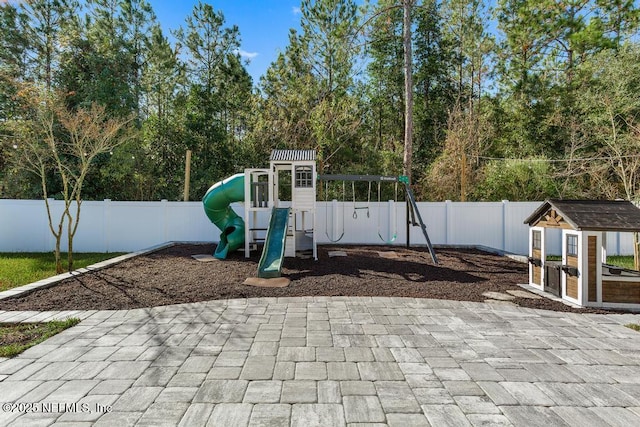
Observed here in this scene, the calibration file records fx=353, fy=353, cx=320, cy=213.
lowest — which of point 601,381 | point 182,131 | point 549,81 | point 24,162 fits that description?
point 601,381

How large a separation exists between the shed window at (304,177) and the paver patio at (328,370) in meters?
4.64

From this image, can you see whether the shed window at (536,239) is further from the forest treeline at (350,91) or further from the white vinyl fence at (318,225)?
the forest treeline at (350,91)

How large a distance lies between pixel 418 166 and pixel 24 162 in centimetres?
1469

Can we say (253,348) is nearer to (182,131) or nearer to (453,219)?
(453,219)

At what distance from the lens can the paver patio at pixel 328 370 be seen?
2.23 meters

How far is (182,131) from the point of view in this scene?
1447cm

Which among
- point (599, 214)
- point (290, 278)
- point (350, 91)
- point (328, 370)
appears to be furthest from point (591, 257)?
point (350, 91)

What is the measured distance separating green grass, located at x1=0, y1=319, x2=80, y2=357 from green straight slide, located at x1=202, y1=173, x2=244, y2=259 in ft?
15.0

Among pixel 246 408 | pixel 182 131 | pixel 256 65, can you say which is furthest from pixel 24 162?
pixel 246 408

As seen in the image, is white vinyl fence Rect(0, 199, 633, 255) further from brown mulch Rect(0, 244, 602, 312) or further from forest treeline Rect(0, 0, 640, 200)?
forest treeline Rect(0, 0, 640, 200)

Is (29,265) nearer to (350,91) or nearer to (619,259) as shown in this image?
(619,259)

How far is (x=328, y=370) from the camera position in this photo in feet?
9.27

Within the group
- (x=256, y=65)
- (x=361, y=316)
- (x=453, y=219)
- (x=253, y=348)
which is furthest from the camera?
(x=256, y=65)

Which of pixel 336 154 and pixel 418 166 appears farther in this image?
pixel 418 166
